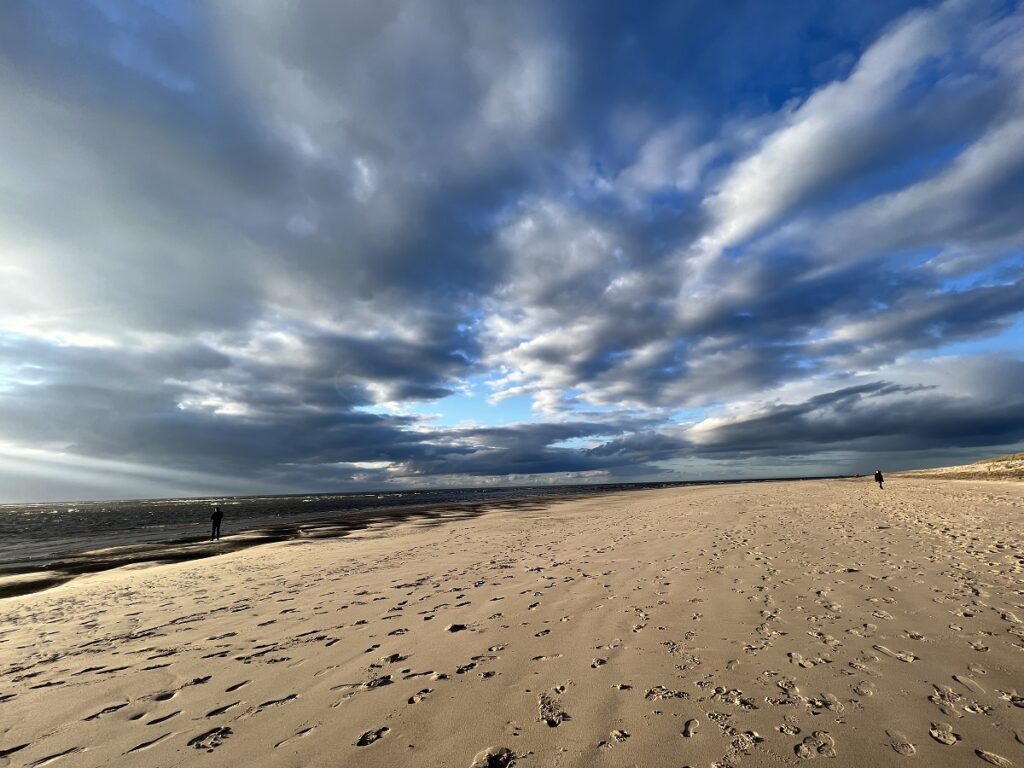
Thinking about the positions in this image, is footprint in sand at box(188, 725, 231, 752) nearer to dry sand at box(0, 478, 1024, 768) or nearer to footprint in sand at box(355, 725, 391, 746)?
dry sand at box(0, 478, 1024, 768)

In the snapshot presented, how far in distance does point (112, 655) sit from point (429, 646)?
6.02m

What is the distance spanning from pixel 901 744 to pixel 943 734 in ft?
1.70

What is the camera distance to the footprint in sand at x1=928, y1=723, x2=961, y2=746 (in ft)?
14.1

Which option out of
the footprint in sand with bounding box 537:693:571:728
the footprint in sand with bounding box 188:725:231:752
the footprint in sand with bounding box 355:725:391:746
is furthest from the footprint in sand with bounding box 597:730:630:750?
the footprint in sand with bounding box 188:725:231:752

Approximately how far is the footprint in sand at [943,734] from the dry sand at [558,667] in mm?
19

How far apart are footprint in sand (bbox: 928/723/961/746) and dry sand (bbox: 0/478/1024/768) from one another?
2cm

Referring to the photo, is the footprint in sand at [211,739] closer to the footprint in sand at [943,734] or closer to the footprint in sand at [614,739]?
the footprint in sand at [614,739]

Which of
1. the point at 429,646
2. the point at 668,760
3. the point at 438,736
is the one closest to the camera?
the point at 668,760

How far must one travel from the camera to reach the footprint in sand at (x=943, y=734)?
4285mm

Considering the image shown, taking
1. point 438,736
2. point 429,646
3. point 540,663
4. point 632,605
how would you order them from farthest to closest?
point 632,605, point 429,646, point 540,663, point 438,736

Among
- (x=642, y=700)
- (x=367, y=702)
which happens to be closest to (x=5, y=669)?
(x=367, y=702)

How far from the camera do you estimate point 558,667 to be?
6215mm

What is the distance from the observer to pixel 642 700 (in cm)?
520

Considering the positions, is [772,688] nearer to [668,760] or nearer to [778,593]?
[668,760]
